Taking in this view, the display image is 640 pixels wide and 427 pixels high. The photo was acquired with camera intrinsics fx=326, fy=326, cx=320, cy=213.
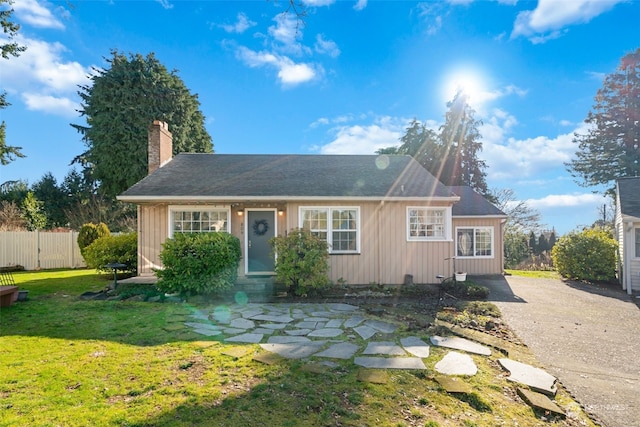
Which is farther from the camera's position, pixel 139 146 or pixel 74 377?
pixel 139 146

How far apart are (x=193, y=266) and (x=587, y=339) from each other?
7.93 meters

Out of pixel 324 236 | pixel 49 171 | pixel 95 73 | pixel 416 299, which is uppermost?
pixel 95 73

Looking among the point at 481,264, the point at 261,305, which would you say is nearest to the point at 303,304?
the point at 261,305

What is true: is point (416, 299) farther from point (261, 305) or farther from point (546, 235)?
point (546, 235)

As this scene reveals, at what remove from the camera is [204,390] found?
10.4ft

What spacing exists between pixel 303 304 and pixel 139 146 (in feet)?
62.9

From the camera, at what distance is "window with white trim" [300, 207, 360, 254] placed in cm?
979

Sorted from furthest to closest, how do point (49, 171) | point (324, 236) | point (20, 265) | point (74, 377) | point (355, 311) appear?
point (49, 171) → point (20, 265) → point (324, 236) → point (355, 311) → point (74, 377)

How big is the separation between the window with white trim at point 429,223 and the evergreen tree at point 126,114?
18754 mm

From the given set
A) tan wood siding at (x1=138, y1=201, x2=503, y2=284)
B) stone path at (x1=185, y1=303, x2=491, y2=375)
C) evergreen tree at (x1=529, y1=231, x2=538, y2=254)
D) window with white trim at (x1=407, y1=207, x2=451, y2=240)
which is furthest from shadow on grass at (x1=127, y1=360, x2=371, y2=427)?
evergreen tree at (x1=529, y1=231, x2=538, y2=254)

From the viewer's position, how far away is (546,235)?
23.9 metres

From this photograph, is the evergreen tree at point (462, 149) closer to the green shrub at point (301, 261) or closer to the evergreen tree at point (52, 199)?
the green shrub at point (301, 261)

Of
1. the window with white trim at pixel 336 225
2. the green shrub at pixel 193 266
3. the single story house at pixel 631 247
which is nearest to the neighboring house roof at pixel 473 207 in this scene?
the single story house at pixel 631 247

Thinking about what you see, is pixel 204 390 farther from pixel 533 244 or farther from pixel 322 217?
pixel 533 244
